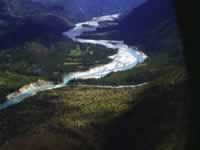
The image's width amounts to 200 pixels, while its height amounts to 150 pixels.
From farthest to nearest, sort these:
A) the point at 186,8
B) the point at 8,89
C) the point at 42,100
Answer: the point at 8,89, the point at 42,100, the point at 186,8

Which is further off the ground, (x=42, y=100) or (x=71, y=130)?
(x=42, y=100)

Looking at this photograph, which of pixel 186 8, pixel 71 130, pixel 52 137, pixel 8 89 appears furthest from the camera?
pixel 8 89

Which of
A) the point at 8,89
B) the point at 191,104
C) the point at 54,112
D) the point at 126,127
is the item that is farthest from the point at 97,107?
the point at 191,104

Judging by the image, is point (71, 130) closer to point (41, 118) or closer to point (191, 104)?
point (41, 118)

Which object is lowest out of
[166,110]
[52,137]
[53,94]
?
[52,137]

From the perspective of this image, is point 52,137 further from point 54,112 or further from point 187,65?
point 187,65

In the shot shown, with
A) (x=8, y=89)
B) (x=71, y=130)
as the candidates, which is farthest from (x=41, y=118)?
(x=8, y=89)

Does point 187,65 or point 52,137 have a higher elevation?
point 187,65

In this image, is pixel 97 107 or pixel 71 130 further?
pixel 97 107

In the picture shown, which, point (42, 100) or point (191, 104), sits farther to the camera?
point (42, 100)
